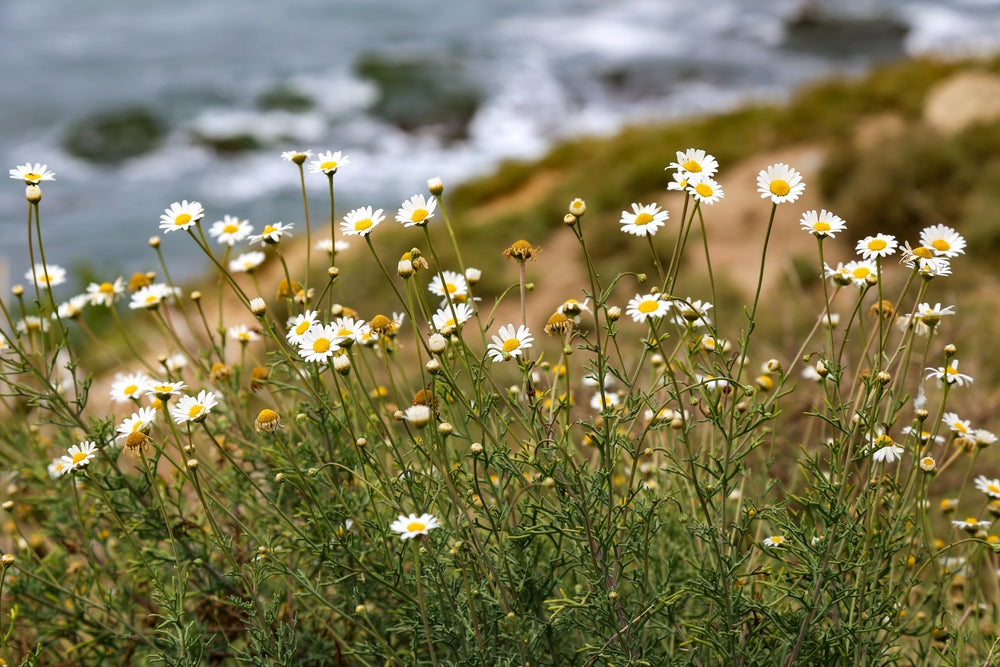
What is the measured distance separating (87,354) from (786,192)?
8.72 metres

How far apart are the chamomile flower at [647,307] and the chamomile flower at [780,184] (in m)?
0.28

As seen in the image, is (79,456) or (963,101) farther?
(963,101)

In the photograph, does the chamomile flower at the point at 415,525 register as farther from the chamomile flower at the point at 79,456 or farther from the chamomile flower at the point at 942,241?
the chamomile flower at the point at 942,241

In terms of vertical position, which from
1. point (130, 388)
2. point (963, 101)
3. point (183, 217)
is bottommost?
point (130, 388)

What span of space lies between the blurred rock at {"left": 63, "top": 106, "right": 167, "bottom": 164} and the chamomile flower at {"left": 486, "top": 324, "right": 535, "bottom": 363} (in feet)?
46.9

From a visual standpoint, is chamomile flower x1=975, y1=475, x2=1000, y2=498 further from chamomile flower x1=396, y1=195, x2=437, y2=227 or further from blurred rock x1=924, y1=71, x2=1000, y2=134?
blurred rock x1=924, y1=71, x2=1000, y2=134

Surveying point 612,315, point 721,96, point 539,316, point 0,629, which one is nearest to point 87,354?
point 539,316

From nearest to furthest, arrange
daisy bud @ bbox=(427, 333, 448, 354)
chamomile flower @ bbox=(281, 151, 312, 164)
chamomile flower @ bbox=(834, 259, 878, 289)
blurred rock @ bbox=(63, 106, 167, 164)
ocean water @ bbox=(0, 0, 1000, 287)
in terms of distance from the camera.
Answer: daisy bud @ bbox=(427, 333, 448, 354) → chamomile flower @ bbox=(834, 259, 878, 289) → chamomile flower @ bbox=(281, 151, 312, 164) → ocean water @ bbox=(0, 0, 1000, 287) → blurred rock @ bbox=(63, 106, 167, 164)

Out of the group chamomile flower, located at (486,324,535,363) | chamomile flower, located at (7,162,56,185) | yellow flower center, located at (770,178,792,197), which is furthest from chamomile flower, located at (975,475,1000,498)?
chamomile flower, located at (7,162,56,185)

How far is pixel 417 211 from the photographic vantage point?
1650 millimetres

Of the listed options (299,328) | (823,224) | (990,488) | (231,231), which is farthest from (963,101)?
(299,328)

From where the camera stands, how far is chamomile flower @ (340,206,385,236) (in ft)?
5.57

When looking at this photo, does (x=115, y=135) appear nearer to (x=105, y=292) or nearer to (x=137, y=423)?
(x=105, y=292)

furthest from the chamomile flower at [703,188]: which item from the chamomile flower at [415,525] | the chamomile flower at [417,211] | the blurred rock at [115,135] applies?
the blurred rock at [115,135]
